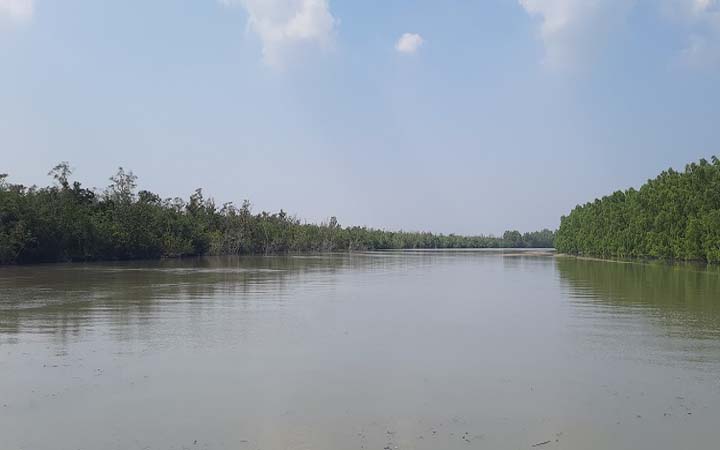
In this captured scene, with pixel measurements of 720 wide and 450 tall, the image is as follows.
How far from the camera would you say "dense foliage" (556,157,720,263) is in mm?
48625

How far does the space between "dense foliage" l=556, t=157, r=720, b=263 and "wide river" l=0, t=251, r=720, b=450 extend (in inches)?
1373

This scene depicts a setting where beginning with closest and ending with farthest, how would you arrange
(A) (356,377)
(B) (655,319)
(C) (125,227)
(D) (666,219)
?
(A) (356,377) < (B) (655,319) < (D) (666,219) < (C) (125,227)

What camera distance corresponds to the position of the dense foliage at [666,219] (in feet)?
160

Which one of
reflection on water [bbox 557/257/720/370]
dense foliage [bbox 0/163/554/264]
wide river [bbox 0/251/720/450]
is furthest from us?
dense foliage [bbox 0/163/554/264]

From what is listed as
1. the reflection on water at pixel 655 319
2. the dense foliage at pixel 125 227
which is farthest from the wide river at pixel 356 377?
the dense foliage at pixel 125 227

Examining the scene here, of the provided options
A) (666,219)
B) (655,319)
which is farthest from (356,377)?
(666,219)

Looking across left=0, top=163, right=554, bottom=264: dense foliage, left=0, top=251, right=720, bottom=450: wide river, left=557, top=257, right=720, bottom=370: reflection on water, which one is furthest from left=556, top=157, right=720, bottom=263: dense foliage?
left=0, top=163, right=554, bottom=264: dense foliage

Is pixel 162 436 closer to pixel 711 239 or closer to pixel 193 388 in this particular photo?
pixel 193 388

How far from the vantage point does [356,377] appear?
9305mm

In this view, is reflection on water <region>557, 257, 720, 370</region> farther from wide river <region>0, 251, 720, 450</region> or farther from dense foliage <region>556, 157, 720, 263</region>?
dense foliage <region>556, 157, 720, 263</region>

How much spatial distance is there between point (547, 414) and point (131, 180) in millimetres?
69022

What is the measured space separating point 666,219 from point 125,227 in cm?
5316

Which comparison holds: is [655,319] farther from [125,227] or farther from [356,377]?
[125,227]

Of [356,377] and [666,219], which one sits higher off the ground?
[666,219]
